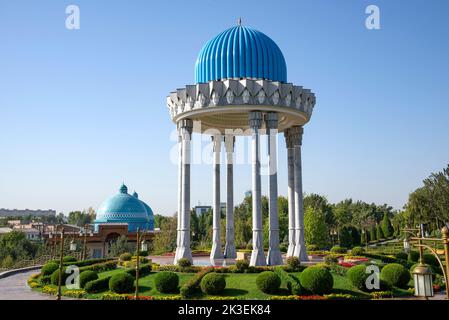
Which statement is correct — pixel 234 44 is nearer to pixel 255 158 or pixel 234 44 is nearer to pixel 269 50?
pixel 269 50

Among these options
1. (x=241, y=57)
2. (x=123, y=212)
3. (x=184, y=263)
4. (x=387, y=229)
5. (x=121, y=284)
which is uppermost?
(x=241, y=57)

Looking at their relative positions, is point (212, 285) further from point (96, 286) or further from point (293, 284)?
→ point (96, 286)

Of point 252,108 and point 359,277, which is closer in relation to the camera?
point 359,277

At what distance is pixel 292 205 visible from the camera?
41344mm

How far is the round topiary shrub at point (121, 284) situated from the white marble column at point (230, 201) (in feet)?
55.9

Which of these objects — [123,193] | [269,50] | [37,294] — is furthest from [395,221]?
[37,294]

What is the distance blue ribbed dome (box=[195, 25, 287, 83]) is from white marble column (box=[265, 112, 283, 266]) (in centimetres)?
480

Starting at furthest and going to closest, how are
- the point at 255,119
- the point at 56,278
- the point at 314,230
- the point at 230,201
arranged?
the point at 314,230, the point at 230,201, the point at 255,119, the point at 56,278

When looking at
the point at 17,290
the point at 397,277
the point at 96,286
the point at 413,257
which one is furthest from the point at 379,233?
the point at 17,290

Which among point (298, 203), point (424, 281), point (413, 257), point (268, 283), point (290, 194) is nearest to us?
point (424, 281)

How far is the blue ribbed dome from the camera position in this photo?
3816 cm

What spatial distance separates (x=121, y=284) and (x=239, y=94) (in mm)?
17860

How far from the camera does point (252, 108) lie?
117 ft
